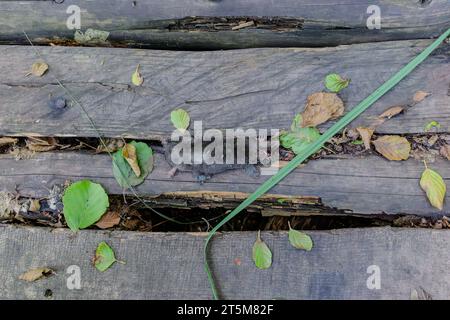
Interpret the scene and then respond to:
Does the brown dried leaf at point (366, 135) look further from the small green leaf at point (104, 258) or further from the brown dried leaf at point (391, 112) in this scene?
the small green leaf at point (104, 258)

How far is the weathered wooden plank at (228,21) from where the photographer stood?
7.33 feet

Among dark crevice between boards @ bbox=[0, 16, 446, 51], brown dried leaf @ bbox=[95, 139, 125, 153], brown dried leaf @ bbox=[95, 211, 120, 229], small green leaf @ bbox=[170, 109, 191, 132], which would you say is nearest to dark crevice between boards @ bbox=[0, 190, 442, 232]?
brown dried leaf @ bbox=[95, 211, 120, 229]

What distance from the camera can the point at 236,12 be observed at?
227 centimetres

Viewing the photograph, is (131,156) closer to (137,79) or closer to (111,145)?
(111,145)

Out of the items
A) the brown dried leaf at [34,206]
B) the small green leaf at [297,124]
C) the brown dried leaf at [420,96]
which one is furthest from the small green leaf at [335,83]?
the brown dried leaf at [34,206]

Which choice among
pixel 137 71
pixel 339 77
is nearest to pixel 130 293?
pixel 137 71

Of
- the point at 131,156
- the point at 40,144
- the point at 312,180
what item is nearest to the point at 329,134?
the point at 312,180

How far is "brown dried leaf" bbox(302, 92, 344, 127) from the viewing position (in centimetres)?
214

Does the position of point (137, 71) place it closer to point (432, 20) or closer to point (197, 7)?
point (197, 7)

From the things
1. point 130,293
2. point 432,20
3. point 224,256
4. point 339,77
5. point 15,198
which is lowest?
point 130,293

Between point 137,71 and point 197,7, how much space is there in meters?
0.39

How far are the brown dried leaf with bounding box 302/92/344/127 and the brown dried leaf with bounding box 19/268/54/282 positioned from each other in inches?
48.5

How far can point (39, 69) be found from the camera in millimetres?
2266

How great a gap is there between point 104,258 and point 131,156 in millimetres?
439
